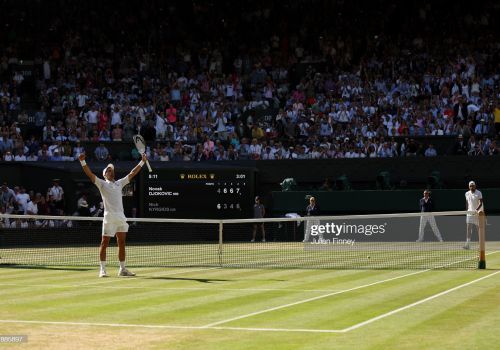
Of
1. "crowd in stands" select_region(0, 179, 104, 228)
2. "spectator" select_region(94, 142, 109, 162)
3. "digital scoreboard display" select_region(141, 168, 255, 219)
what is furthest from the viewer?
"spectator" select_region(94, 142, 109, 162)

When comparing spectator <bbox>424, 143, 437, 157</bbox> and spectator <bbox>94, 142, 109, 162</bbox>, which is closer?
spectator <bbox>424, 143, 437, 157</bbox>

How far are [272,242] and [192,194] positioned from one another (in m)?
4.94

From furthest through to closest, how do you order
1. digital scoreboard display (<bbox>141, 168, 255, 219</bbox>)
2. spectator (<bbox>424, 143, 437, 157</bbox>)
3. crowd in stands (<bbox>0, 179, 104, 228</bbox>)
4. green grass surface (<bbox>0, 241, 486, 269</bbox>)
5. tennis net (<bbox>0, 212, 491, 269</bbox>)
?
1. spectator (<bbox>424, 143, 437, 157</bbox>)
2. digital scoreboard display (<bbox>141, 168, 255, 219</bbox>)
3. crowd in stands (<bbox>0, 179, 104, 228</bbox>)
4. tennis net (<bbox>0, 212, 491, 269</bbox>)
5. green grass surface (<bbox>0, 241, 486, 269</bbox>)

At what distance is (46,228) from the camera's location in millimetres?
33469

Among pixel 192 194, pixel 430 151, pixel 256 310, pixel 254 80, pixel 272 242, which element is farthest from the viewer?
pixel 254 80

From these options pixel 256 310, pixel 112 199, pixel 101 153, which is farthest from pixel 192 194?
pixel 256 310

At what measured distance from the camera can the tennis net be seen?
22922 mm

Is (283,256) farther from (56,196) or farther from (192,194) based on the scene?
(56,196)

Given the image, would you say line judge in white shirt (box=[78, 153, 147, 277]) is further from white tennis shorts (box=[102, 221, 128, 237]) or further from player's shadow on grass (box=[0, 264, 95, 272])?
player's shadow on grass (box=[0, 264, 95, 272])

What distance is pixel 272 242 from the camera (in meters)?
32.3

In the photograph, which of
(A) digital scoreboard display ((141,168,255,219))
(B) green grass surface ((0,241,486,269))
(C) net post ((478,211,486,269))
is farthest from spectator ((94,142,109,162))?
(C) net post ((478,211,486,269))

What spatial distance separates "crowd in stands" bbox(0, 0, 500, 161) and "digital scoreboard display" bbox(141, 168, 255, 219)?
6.16 feet

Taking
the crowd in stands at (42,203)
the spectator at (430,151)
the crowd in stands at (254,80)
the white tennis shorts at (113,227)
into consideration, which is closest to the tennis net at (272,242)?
the crowd in stands at (42,203)

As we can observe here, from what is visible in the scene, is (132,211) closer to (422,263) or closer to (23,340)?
(422,263)
